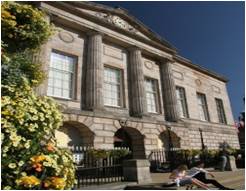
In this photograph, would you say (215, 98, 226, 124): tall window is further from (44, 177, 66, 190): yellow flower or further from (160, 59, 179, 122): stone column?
(44, 177, 66, 190): yellow flower

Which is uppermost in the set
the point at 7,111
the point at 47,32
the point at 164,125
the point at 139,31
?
the point at 139,31

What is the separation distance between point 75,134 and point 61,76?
377 cm

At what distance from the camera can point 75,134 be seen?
50.6 ft

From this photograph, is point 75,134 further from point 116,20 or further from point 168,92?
point 116,20

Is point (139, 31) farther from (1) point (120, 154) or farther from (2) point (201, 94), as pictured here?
(1) point (120, 154)

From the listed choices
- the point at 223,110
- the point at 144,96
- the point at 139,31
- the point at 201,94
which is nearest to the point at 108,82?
the point at 144,96

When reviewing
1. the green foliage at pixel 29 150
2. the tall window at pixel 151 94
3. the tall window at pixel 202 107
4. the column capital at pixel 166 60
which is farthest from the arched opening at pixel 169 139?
the green foliage at pixel 29 150

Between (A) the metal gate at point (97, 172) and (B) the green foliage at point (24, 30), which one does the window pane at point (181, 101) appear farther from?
(B) the green foliage at point (24, 30)

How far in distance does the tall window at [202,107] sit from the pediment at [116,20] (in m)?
9.32

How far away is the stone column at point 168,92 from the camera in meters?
21.2

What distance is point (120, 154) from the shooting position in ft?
41.7

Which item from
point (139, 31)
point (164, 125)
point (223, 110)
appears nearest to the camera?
point (164, 125)

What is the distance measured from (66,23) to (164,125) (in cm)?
1030

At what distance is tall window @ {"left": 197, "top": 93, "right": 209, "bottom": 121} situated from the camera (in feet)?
86.2
